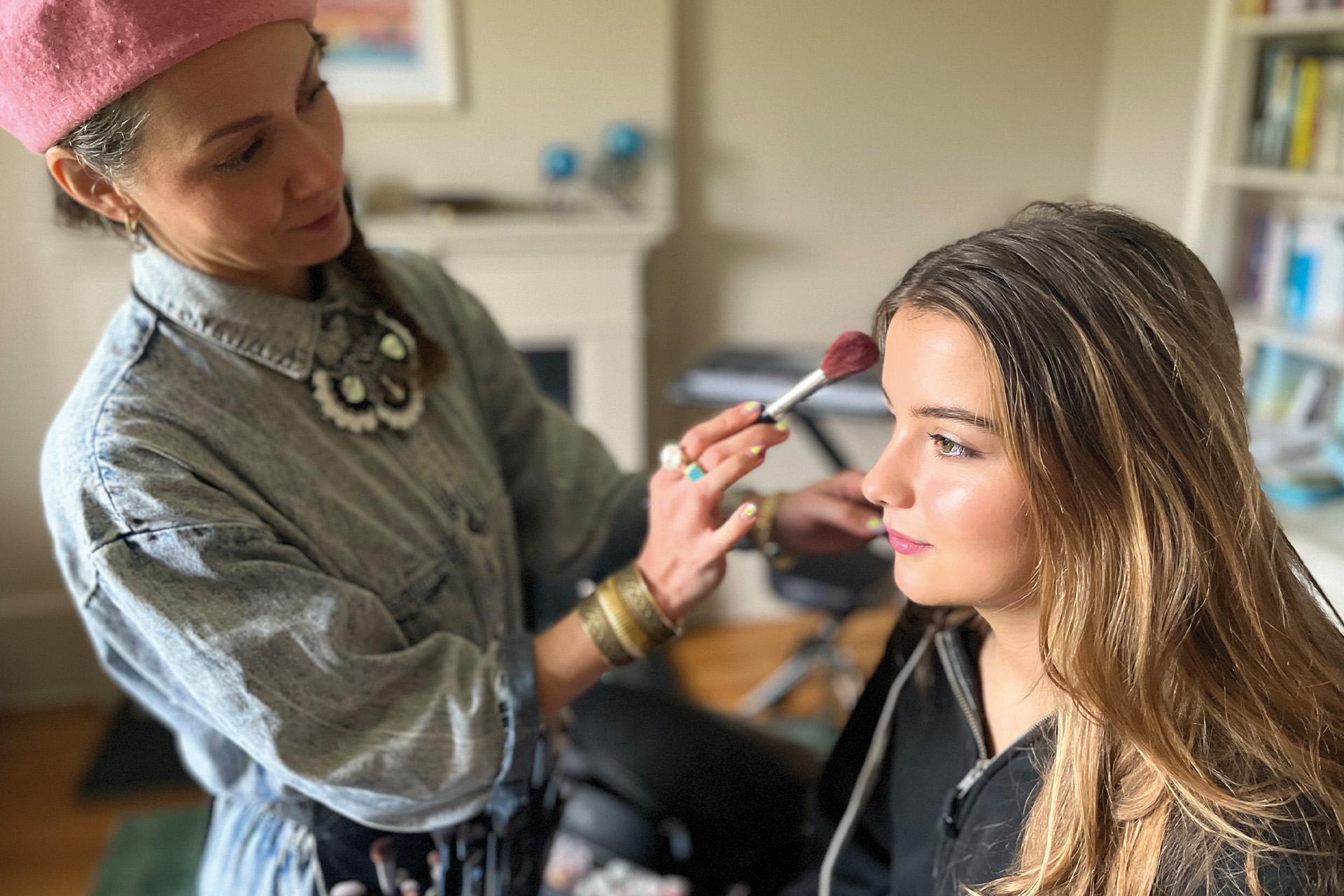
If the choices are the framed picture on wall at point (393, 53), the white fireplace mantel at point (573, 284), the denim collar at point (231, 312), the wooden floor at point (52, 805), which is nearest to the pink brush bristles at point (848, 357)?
the denim collar at point (231, 312)

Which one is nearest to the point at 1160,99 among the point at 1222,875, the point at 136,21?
the point at 1222,875

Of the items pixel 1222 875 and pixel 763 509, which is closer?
pixel 1222 875

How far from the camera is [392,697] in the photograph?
789 mm

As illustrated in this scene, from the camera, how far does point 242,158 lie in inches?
29.3

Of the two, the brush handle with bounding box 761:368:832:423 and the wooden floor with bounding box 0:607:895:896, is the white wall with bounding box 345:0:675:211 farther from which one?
the brush handle with bounding box 761:368:832:423

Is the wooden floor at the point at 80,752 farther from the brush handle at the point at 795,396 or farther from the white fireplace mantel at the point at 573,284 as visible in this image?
the brush handle at the point at 795,396

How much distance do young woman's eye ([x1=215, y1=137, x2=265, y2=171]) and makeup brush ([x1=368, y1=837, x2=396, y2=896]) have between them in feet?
1.83

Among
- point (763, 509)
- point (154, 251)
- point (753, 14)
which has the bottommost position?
point (763, 509)

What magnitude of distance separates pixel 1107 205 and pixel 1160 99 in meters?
2.17

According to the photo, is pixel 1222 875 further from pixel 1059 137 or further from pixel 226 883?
pixel 1059 137

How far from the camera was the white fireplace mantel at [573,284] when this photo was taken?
2256 mm

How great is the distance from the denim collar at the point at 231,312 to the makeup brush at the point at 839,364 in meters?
0.40

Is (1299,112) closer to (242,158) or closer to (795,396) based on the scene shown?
(795,396)

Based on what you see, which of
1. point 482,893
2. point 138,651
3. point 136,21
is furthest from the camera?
point 482,893
